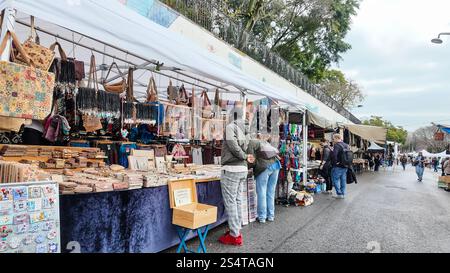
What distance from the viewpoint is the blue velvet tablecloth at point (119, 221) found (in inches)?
123

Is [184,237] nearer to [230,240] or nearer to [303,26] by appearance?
[230,240]

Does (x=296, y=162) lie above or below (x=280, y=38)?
below

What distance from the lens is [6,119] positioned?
9.34ft

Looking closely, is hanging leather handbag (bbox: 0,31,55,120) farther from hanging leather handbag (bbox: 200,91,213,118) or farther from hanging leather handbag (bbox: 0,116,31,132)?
hanging leather handbag (bbox: 200,91,213,118)

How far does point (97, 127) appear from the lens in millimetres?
5824

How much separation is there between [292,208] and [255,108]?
103 inches

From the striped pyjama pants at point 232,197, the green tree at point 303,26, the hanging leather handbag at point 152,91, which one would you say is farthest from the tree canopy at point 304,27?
the striped pyjama pants at point 232,197

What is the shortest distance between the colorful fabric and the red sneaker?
3.12 m

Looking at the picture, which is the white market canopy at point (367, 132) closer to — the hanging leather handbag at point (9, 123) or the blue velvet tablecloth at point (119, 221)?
the blue velvet tablecloth at point (119, 221)

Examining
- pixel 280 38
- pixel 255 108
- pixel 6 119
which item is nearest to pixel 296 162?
pixel 255 108

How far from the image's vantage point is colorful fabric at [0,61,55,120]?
95.9 inches

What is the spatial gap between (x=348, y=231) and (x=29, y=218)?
5068 millimetres

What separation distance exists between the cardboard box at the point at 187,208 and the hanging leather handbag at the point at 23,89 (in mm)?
1967
